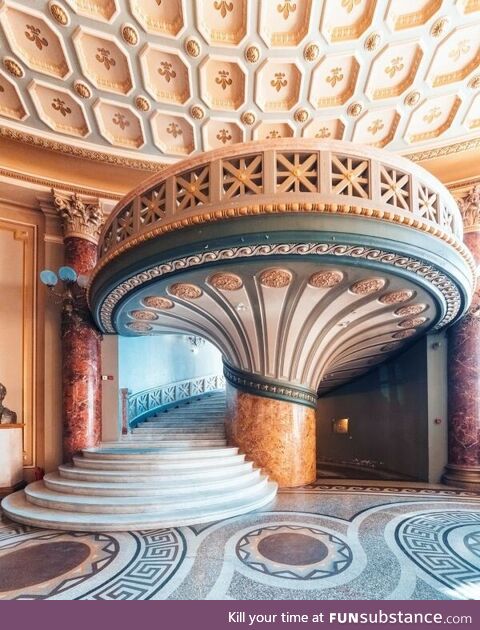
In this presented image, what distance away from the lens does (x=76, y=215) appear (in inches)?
263

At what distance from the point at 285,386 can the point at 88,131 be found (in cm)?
582

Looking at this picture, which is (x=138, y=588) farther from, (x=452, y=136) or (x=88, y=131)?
(x=452, y=136)

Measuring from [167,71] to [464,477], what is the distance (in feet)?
26.9

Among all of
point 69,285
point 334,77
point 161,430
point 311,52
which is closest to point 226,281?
point 69,285

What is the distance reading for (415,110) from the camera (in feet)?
21.0

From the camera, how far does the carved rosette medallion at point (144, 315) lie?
5.36 m

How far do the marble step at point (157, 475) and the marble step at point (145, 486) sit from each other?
0.07 ft

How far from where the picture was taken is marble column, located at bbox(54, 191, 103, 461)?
5984 mm

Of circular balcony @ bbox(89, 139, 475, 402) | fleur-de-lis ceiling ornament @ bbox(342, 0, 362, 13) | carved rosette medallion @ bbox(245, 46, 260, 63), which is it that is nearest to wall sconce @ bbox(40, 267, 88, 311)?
circular balcony @ bbox(89, 139, 475, 402)

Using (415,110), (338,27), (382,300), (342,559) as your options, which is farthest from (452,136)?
(342,559)

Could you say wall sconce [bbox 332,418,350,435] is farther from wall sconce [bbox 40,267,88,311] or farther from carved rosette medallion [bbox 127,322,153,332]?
wall sconce [bbox 40,267,88,311]

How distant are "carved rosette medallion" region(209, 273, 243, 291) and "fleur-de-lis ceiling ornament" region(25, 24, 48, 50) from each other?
4.61 m

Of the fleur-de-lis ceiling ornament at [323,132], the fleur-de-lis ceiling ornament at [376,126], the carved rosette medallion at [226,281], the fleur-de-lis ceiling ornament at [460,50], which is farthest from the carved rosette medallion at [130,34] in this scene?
the fleur-de-lis ceiling ornament at [460,50]

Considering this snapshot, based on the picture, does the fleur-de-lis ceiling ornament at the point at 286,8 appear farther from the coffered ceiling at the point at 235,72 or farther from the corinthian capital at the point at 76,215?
the corinthian capital at the point at 76,215
